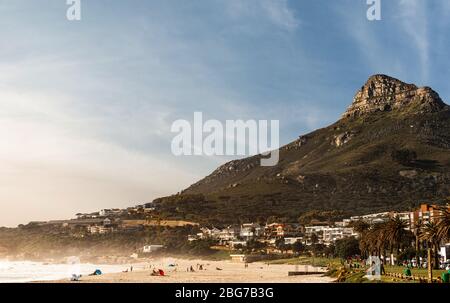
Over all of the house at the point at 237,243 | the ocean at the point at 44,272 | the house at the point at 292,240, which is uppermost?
the house at the point at 292,240

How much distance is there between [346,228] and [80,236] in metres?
95.3

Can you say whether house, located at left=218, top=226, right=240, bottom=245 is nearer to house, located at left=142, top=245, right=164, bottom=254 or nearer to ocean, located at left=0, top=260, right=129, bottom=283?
house, located at left=142, top=245, right=164, bottom=254

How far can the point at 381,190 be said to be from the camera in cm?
19638

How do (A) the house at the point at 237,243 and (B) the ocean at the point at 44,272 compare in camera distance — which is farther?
(A) the house at the point at 237,243

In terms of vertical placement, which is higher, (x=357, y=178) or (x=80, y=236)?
(x=357, y=178)

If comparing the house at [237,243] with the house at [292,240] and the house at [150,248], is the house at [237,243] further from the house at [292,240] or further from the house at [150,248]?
the house at [150,248]

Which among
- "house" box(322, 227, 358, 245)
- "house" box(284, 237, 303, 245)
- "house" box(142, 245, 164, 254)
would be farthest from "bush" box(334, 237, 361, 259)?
"house" box(142, 245, 164, 254)

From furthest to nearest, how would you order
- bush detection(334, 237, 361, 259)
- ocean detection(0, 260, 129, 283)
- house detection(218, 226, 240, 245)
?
house detection(218, 226, 240, 245)
bush detection(334, 237, 361, 259)
ocean detection(0, 260, 129, 283)

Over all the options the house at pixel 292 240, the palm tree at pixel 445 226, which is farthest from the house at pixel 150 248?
the palm tree at pixel 445 226

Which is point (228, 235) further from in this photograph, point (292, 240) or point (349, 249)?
point (349, 249)

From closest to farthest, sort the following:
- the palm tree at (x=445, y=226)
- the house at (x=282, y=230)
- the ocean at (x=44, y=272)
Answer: the palm tree at (x=445, y=226) → the ocean at (x=44, y=272) → the house at (x=282, y=230)

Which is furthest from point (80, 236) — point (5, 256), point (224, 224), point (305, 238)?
point (305, 238)

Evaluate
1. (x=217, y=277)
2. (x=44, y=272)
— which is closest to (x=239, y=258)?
(x=44, y=272)
